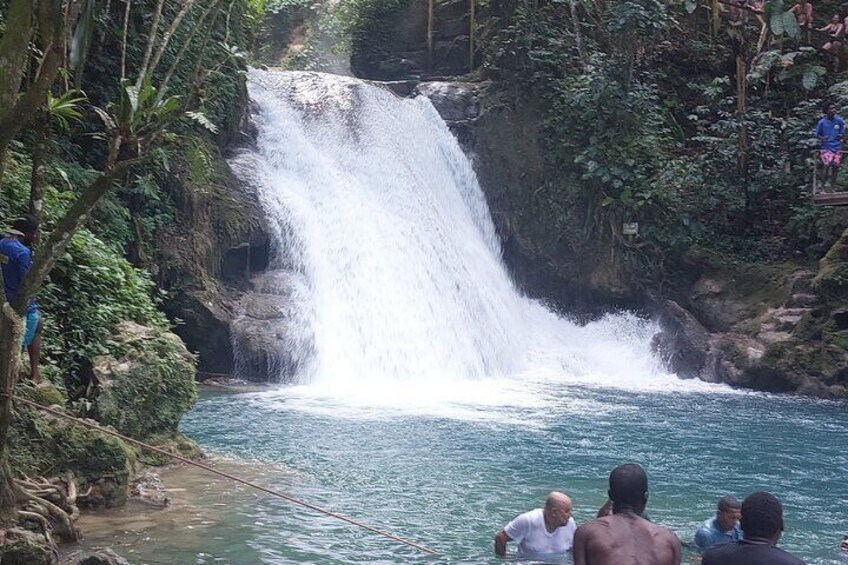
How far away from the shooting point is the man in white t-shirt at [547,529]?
596 centimetres

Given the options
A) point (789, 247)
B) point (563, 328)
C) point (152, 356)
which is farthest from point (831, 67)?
point (152, 356)

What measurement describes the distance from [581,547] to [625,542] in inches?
6.9

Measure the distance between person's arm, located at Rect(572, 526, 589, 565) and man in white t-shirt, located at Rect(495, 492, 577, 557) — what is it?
2315 mm

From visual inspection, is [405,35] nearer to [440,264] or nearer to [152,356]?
[440,264]

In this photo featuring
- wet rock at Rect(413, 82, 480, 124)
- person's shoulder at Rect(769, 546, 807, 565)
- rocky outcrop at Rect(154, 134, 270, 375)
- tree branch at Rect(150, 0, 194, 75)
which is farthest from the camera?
wet rock at Rect(413, 82, 480, 124)

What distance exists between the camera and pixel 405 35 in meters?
27.0

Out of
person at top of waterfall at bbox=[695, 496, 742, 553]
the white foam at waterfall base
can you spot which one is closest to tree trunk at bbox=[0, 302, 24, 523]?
person at top of waterfall at bbox=[695, 496, 742, 553]

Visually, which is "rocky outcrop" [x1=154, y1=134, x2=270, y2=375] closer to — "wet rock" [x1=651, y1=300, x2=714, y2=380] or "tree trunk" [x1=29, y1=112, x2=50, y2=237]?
"tree trunk" [x1=29, y1=112, x2=50, y2=237]

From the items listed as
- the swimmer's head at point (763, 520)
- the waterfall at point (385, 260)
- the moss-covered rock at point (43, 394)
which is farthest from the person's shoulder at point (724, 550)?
the waterfall at point (385, 260)

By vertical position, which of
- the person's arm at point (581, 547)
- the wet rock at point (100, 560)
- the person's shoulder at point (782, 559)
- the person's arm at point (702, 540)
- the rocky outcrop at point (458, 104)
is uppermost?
the rocky outcrop at point (458, 104)

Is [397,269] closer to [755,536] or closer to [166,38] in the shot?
[166,38]

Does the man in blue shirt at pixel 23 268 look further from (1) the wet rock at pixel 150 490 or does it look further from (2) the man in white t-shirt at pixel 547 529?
(2) the man in white t-shirt at pixel 547 529

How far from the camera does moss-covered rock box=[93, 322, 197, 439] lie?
8.41 m

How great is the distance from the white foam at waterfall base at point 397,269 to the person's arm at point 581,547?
9951mm
